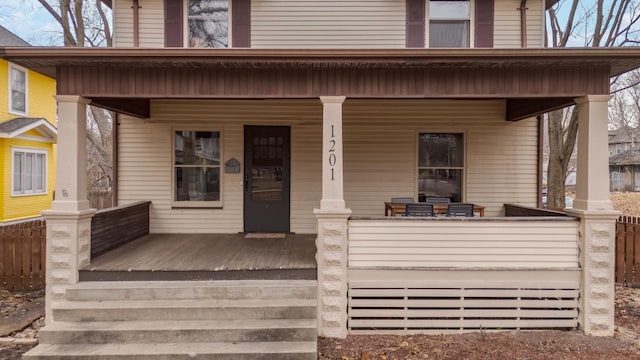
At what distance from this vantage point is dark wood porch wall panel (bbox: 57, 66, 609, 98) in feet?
15.3

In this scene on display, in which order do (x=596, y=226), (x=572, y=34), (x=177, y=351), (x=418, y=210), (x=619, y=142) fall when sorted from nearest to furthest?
1. (x=177, y=351)
2. (x=596, y=226)
3. (x=418, y=210)
4. (x=572, y=34)
5. (x=619, y=142)

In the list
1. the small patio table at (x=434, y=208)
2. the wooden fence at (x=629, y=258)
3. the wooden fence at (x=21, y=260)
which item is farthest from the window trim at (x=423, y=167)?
the wooden fence at (x=21, y=260)

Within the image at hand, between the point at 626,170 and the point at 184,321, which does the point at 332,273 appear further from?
the point at 626,170

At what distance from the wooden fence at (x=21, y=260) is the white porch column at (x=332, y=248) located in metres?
4.83

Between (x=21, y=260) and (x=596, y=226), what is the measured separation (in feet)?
27.4

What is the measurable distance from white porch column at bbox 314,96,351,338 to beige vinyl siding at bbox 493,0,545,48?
4.21 meters

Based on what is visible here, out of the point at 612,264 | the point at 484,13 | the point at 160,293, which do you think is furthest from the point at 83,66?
the point at 612,264

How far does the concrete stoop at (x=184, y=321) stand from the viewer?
3941mm

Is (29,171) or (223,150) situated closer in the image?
(223,150)

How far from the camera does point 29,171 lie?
42.7 feet

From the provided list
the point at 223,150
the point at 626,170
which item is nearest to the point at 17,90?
the point at 223,150

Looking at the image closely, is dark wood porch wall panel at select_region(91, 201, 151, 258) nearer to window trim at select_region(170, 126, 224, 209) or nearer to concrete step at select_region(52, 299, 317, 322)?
window trim at select_region(170, 126, 224, 209)

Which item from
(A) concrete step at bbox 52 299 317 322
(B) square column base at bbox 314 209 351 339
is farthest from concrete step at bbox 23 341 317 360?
(B) square column base at bbox 314 209 351 339

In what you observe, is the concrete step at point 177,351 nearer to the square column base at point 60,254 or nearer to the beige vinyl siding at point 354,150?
the square column base at point 60,254
